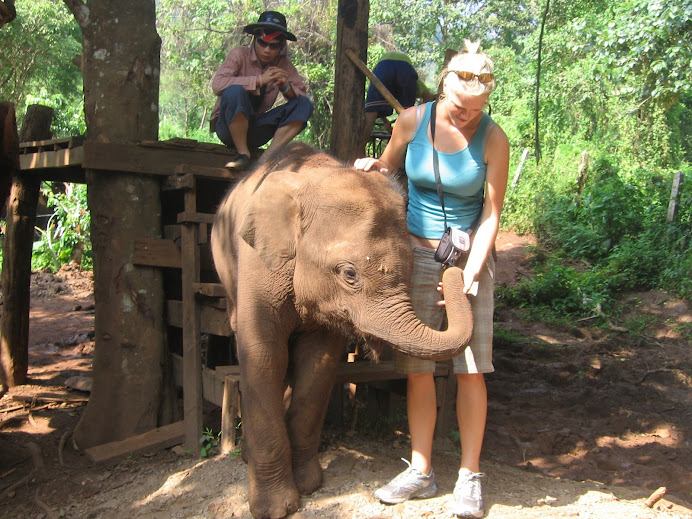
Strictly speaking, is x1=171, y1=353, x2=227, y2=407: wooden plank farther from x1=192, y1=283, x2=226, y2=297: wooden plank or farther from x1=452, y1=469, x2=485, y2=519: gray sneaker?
x1=452, y1=469, x2=485, y2=519: gray sneaker

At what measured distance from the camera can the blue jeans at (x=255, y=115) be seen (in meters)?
5.68

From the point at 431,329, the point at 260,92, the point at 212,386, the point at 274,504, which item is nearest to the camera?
the point at 431,329

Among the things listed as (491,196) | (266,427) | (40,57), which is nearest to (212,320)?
(266,427)

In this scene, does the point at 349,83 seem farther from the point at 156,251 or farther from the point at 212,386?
the point at 212,386

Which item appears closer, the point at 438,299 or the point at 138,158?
the point at 438,299

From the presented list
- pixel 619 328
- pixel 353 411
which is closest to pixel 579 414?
pixel 353 411

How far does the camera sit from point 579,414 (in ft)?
22.4

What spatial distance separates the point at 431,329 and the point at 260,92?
339 cm

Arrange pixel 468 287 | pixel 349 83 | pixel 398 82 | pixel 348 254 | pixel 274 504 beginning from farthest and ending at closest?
pixel 398 82, pixel 349 83, pixel 274 504, pixel 468 287, pixel 348 254

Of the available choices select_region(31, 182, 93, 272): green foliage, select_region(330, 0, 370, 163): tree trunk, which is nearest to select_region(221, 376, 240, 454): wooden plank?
select_region(330, 0, 370, 163): tree trunk

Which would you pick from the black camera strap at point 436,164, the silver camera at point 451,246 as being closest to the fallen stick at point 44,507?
the silver camera at point 451,246

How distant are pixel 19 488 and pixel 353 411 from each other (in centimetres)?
263

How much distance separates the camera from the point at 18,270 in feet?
25.2

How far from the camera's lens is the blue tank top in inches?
143
